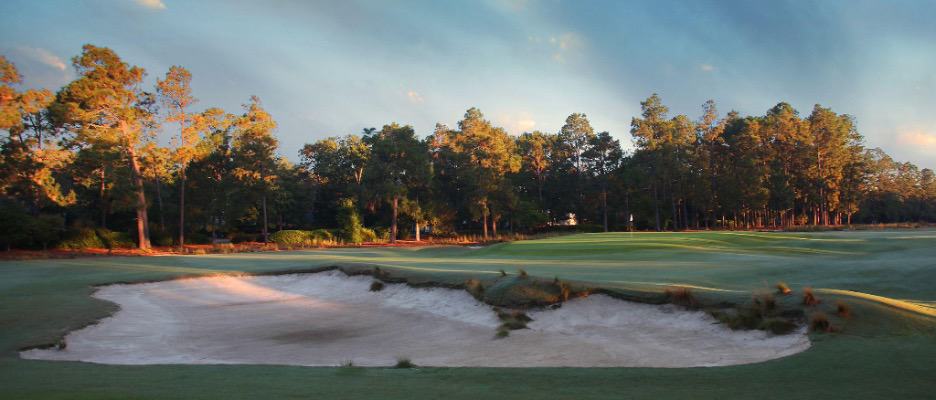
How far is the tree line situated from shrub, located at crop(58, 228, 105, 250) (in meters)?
0.82

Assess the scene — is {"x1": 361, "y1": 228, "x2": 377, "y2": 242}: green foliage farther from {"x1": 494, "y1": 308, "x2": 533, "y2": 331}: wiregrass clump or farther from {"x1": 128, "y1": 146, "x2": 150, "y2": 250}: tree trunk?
{"x1": 494, "y1": 308, "x2": 533, "y2": 331}: wiregrass clump

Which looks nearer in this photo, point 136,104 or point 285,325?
point 285,325

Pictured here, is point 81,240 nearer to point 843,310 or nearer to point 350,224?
point 350,224

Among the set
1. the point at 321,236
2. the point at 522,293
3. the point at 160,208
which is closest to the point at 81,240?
the point at 160,208

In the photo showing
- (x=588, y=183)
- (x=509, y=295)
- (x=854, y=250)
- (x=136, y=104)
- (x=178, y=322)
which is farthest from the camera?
(x=588, y=183)

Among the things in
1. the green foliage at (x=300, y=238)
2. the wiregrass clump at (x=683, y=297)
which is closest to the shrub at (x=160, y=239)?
the green foliage at (x=300, y=238)

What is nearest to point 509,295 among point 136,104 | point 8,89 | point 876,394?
point 876,394

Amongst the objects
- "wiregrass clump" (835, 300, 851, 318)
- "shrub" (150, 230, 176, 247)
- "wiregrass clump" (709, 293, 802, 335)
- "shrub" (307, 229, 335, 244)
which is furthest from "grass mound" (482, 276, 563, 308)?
"shrub" (150, 230, 176, 247)

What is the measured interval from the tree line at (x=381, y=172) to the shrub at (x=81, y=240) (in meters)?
0.82

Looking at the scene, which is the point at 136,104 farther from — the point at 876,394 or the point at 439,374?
the point at 876,394

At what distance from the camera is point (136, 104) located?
4734 centimetres

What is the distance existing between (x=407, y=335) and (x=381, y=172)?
150 ft

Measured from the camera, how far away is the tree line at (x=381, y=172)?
42.4 metres

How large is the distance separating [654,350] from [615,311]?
2.23 m
